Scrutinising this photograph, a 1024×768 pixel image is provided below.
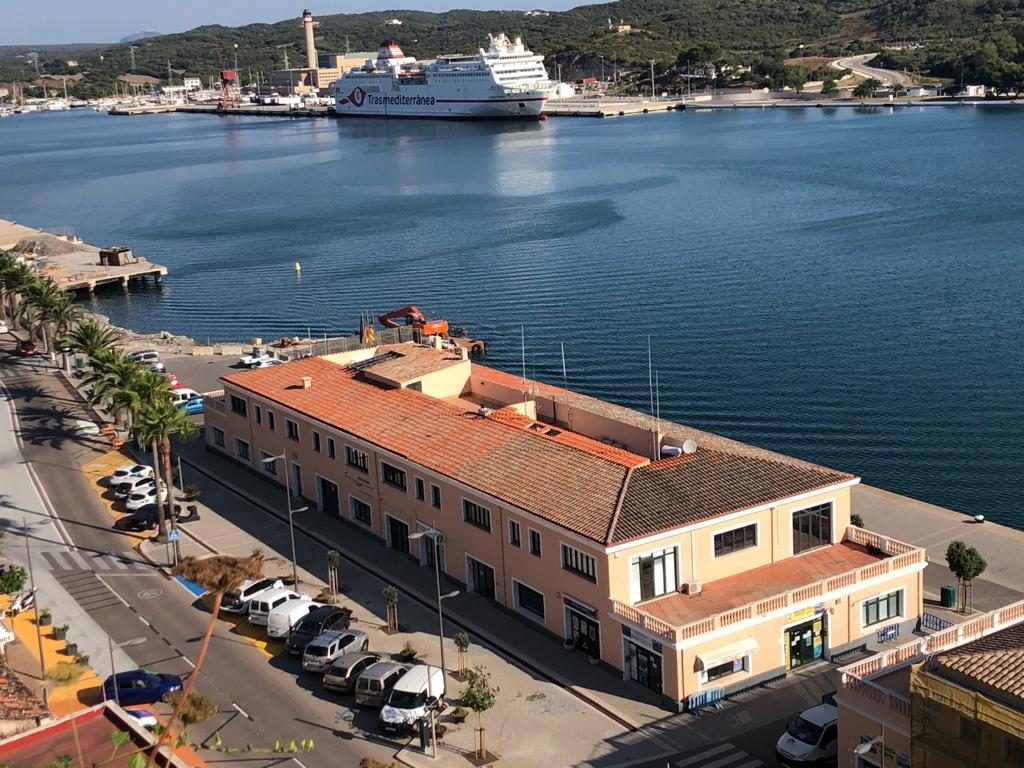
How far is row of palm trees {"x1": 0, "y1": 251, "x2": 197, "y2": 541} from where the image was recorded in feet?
96.7

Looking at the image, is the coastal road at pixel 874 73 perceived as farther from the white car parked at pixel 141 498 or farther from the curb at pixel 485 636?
the white car parked at pixel 141 498

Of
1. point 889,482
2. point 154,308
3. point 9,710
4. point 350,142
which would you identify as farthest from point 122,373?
point 350,142

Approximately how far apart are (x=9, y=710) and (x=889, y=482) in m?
25.3

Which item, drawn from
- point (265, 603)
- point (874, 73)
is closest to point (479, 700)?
point (265, 603)

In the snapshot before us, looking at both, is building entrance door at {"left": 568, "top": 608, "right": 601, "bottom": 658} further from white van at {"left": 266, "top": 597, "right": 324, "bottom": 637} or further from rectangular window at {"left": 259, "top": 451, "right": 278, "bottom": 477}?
rectangular window at {"left": 259, "top": 451, "right": 278, "bottom": 477}

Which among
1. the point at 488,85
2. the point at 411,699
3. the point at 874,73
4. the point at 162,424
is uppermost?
the point at 488,85

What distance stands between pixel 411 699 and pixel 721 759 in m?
5.11

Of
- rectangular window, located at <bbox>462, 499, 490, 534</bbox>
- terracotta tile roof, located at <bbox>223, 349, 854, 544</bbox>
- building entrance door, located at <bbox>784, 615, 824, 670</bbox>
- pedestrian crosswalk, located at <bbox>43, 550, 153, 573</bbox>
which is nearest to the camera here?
building entrance door, located at <bbox>784, 615, 824, 670</bbox>

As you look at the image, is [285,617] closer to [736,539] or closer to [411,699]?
[411,699]

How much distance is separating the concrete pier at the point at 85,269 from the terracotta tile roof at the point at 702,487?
50599 millimetres

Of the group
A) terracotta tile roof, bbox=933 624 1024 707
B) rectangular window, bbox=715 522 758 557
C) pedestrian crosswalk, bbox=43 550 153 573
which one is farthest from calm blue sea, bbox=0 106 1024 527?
pedestrian crosswalk, bbox=43 550 153 573

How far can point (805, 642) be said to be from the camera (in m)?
22.6

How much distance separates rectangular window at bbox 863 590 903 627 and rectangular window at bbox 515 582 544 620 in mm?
6106

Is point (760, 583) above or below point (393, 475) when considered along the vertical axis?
below
